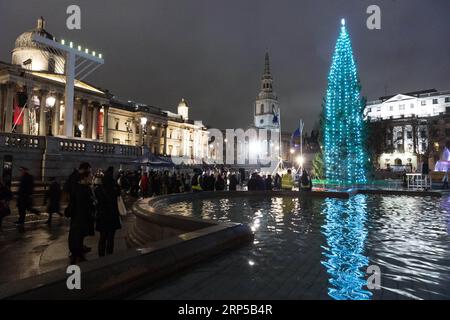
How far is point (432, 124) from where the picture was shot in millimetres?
70875

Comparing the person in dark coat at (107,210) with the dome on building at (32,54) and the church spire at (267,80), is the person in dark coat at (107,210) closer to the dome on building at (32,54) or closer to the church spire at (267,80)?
the dome on building at (32,54)

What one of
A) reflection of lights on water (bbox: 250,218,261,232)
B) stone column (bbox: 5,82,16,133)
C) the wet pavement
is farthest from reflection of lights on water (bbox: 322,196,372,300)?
stone column (bbox: 5,82,16,133)

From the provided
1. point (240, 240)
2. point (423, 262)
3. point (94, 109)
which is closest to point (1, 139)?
point (240, 240)

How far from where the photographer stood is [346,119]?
2608 centimetres

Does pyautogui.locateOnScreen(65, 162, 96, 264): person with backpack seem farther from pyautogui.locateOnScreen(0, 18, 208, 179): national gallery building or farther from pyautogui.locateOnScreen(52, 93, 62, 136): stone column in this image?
pyautogui.locateOnScreen(52, 93, 62, 136): stone column

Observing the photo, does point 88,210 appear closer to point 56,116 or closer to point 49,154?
point 49,154

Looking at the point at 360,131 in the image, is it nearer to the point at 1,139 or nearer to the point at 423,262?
the point at 423,262

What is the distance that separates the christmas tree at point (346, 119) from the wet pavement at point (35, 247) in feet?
65.7

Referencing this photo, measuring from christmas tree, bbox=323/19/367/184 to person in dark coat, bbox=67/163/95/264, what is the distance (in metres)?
23.0

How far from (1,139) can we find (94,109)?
126ft

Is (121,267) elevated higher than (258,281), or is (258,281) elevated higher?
(121,267)

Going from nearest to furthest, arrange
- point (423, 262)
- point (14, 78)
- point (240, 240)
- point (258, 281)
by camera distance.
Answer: point (258, 281) < point (423, 262) < point (240, 240) < point (14, 78)
